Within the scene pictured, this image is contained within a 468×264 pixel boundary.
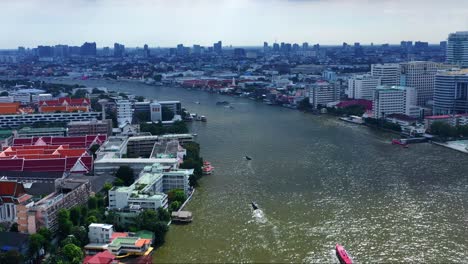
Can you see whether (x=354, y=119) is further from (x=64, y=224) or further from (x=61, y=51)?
(x=61, y=51)

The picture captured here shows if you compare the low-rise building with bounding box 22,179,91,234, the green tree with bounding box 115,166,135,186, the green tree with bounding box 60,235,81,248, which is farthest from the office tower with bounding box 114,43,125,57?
the green tree with bounding box 60,235,81,248

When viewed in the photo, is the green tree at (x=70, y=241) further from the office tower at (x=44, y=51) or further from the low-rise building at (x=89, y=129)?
the office tower at (x=44, y=51)

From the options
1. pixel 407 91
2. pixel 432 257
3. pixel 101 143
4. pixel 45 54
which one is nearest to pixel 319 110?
pixel 407 91

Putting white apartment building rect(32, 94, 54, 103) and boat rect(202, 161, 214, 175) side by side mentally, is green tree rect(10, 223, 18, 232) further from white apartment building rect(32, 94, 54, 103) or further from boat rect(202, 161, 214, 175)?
white apartment building rect(32, 94, 54, 103)

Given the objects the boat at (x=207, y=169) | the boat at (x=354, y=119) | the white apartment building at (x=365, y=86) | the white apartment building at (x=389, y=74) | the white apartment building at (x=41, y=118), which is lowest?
the boat at (x=207, y=169)

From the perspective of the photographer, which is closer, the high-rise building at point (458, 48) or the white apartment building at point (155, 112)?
the white apartment building at point (155, 112)

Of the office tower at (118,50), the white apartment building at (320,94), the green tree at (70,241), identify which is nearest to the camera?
the green tree at (70,241)

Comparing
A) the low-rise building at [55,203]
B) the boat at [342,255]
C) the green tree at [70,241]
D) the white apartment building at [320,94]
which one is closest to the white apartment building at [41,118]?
the low-rise building at [55,203]

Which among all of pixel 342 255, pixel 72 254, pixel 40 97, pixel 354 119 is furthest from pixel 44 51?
pixel 342 255
